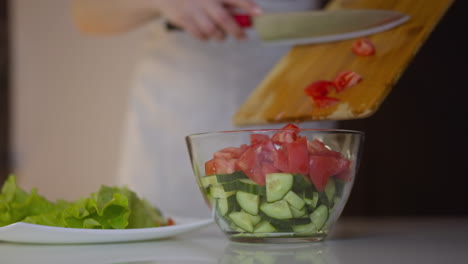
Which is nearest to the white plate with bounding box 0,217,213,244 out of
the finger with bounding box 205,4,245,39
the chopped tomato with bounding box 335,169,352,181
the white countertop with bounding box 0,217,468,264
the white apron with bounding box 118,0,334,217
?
the white countertop with bounding box 0,217,468,264

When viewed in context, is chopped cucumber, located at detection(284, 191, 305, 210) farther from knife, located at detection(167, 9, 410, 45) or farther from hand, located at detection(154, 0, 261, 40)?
hand, located at detection(154, 0, 261, 40)

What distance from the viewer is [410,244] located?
906mm

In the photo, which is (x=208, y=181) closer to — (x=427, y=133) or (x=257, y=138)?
(x=257, y=138)

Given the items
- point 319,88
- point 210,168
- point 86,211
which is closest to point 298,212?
point 210,168

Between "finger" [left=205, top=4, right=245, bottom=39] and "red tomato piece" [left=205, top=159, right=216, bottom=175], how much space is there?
26.1 inches

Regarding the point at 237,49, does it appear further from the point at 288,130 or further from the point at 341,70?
the point at 288,130

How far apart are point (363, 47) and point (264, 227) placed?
0.56 m

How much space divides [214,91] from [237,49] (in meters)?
0.14

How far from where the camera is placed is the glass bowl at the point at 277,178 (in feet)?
2.67

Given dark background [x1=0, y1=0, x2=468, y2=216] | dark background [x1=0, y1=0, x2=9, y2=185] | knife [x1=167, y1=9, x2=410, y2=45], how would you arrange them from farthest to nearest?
dark background [x1=0, y1=0, x2=9, y2=185], dark background [x1=0, y1=0, x2=468, y2=216], knife [x1=167, y1=9, x2=410, y2=45]

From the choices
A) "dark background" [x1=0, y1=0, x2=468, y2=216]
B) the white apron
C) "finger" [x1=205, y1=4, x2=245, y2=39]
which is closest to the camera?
"finger" [x1=205, y1=4, x2=245, y2=39]

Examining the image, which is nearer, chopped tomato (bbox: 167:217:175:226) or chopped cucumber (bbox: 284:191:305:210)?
chopped cucumber (bbox: 284:191:305:210)

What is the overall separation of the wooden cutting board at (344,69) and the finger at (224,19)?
0.52ft

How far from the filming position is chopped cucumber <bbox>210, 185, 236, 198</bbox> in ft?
2.84
